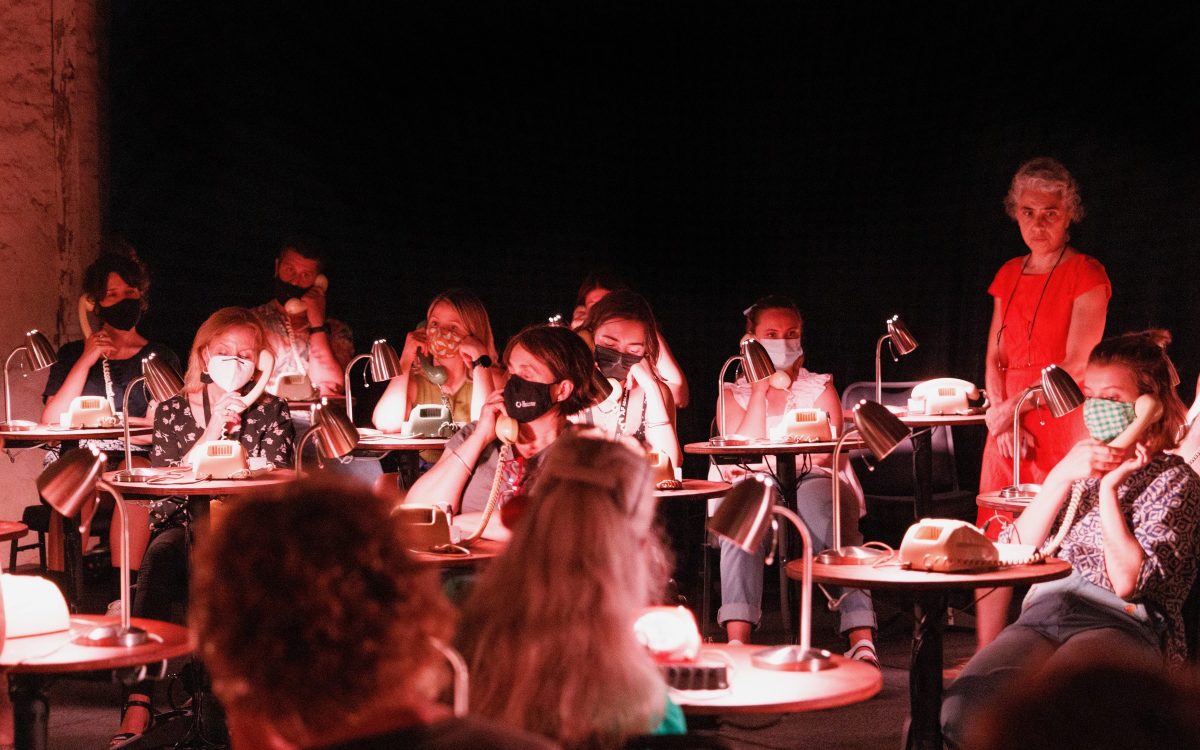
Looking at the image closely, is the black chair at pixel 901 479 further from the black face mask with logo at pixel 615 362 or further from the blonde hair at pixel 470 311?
the blonde hair at pixel 470 311

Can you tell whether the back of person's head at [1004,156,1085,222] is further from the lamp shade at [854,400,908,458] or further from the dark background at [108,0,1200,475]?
the lamp shade at [854,400,908,458]

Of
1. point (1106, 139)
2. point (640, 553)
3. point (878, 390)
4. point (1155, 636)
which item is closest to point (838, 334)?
point (878, 390)

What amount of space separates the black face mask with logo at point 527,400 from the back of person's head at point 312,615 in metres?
2.53

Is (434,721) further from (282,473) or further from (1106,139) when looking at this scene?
(1106,139)

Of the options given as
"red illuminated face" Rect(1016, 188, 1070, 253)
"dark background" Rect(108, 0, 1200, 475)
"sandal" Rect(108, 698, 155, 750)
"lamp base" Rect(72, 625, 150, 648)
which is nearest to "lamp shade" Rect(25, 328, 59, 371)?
"dark background" Rect(108, 0, 1200, 475)

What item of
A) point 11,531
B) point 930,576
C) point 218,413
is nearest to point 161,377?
point 218,413

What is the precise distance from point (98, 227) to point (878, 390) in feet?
14.8

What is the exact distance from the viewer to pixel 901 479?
6352 mm

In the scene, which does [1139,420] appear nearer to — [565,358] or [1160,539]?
[1160,539]

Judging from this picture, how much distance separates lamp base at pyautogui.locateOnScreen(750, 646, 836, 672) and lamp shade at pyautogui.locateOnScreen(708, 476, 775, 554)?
225 mm

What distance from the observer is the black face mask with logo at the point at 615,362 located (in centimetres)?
515

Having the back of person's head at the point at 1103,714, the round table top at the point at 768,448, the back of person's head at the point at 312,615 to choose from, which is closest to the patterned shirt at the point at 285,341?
the round table top at the point at 768,448

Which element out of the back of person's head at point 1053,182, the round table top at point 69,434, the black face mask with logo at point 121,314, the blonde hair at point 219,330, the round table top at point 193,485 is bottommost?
the round table top at point 193,485

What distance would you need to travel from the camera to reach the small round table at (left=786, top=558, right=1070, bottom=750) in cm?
303
